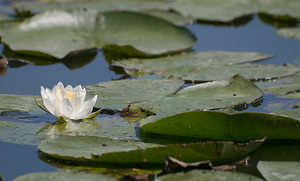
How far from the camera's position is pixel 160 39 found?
3209 millimetres

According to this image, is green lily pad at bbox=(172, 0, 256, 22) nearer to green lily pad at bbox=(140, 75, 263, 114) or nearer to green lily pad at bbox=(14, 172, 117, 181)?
green lily pad at bbox=(140, 75, 263, 114)

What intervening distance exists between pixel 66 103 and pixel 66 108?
37 millimetres

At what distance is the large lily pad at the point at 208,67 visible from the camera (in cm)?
249

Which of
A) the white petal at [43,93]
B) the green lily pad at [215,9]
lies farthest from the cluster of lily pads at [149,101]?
the green lily pad at [215,9]

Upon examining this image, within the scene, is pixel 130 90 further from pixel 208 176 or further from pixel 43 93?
pixel 208 176

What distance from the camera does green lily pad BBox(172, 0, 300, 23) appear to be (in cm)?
411

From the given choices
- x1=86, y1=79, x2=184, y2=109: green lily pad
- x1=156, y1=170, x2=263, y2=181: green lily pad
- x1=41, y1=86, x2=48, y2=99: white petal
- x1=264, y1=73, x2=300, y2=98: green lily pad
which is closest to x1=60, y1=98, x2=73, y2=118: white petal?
x1=41, y1=86, x2=48, y2=99: white petal

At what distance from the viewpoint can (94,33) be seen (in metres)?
3.26

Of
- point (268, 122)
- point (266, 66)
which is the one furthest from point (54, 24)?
point (268, 122)

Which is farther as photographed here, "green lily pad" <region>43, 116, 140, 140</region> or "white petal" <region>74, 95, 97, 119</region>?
"white petal" <region>74, 95, 97, 119</region>

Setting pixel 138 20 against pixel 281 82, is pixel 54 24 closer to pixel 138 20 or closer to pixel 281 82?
pixel 138 20

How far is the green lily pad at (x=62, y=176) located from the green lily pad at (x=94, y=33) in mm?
1729

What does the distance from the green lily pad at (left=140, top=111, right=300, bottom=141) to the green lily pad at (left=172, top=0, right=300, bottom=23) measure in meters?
2.57

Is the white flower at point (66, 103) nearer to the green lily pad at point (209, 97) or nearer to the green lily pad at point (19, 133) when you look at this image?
the green lily pad at point (19, 133)
